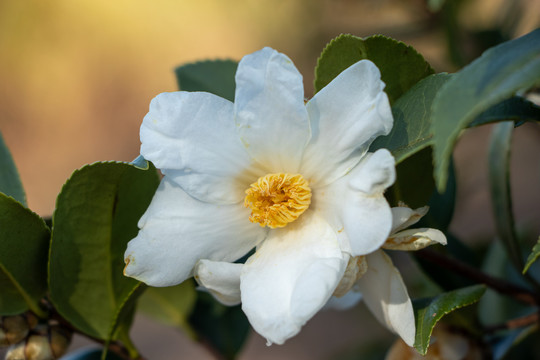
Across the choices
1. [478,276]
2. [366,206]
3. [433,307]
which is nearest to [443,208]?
[478,276]

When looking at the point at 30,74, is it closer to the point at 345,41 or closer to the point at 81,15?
the point at 81,15

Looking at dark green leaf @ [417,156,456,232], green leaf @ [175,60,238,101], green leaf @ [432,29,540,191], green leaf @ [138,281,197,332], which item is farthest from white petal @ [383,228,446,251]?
green leaf @ [138,281,197,332]

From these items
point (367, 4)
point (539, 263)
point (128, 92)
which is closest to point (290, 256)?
point (539, 263)

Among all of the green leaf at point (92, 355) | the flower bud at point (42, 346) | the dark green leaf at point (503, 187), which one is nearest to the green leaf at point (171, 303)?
the green leaf at point (92, 355)

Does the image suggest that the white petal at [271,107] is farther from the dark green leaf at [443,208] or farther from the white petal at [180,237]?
the dark green leaf at [443,208]

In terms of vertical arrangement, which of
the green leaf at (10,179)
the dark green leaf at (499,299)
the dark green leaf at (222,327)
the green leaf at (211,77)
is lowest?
the dark green leaf at (499,299)

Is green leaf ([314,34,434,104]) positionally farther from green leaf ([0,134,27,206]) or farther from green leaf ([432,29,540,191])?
green leaf ([0,134,27,206])

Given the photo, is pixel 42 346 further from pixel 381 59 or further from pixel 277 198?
pixel 381 59
